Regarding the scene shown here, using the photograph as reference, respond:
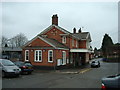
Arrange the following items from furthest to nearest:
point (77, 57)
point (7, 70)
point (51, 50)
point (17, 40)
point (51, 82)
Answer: point (17, 40), point (77, 57), point (51, 50), point (7, 70), point (51, 82)

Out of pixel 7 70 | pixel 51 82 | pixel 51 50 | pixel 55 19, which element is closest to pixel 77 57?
pixel 55 19

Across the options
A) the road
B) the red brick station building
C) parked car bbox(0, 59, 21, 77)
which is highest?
the red brick station building

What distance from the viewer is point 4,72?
58.1ft

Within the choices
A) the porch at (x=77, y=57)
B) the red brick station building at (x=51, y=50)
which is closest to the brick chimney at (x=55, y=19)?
the red brick station building at (x=51, y=50)

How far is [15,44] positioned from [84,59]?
4985cm

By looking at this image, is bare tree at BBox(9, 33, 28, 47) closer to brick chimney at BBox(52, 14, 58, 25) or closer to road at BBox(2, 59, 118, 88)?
brick chimney at BBox(52, 14, 58, 25)

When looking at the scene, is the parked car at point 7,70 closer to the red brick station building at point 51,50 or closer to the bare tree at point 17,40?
the red brick station building at point 51,50

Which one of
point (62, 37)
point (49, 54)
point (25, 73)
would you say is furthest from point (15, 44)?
point (25, 73)

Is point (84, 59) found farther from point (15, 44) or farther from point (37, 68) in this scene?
point (15, 44)

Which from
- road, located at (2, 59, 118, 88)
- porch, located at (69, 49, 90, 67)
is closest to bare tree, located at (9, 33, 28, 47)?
porch, located at (69, 49, 90, 67)

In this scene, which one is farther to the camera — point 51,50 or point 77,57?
point 77,57

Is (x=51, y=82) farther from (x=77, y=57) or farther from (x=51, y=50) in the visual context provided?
(x=77, y=57)

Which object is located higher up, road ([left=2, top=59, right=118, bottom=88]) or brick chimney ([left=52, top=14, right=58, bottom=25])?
brick chimney ([left=52, top=14, right=58, bottom=25])

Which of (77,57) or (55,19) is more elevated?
(55,19)
